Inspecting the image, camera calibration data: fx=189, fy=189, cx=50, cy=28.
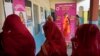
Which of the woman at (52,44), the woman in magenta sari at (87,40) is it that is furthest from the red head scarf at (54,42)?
the woman in magenta sari at (87,40)

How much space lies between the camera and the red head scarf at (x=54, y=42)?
2.39 meters

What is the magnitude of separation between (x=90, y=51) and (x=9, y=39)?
932 mm

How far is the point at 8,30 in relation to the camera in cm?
208

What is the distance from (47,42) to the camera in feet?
8.09

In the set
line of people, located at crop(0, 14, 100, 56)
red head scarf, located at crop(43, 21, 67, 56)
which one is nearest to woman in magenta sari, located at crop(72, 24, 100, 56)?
line of people, located at crop(0, 14, 100, 56)

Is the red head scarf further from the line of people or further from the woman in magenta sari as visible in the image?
the woman in magenta sari

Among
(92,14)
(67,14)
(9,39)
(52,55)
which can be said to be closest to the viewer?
(9,39)

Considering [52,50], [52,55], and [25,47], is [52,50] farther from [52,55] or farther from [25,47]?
[25,47]

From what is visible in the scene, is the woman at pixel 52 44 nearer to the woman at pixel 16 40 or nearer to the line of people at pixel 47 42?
the line of people at pixel 47 42

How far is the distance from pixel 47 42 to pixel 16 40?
53 cm

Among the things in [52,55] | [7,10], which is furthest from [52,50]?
[7,10]

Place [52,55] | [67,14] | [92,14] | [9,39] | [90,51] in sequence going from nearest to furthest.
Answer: [9,39] < [90,51] < [52,55] < [92,14] < [67,14]

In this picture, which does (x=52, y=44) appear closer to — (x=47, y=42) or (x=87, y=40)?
(x=47, y=42)

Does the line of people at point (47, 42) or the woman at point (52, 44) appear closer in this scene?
the line of people at point (47, 42)
